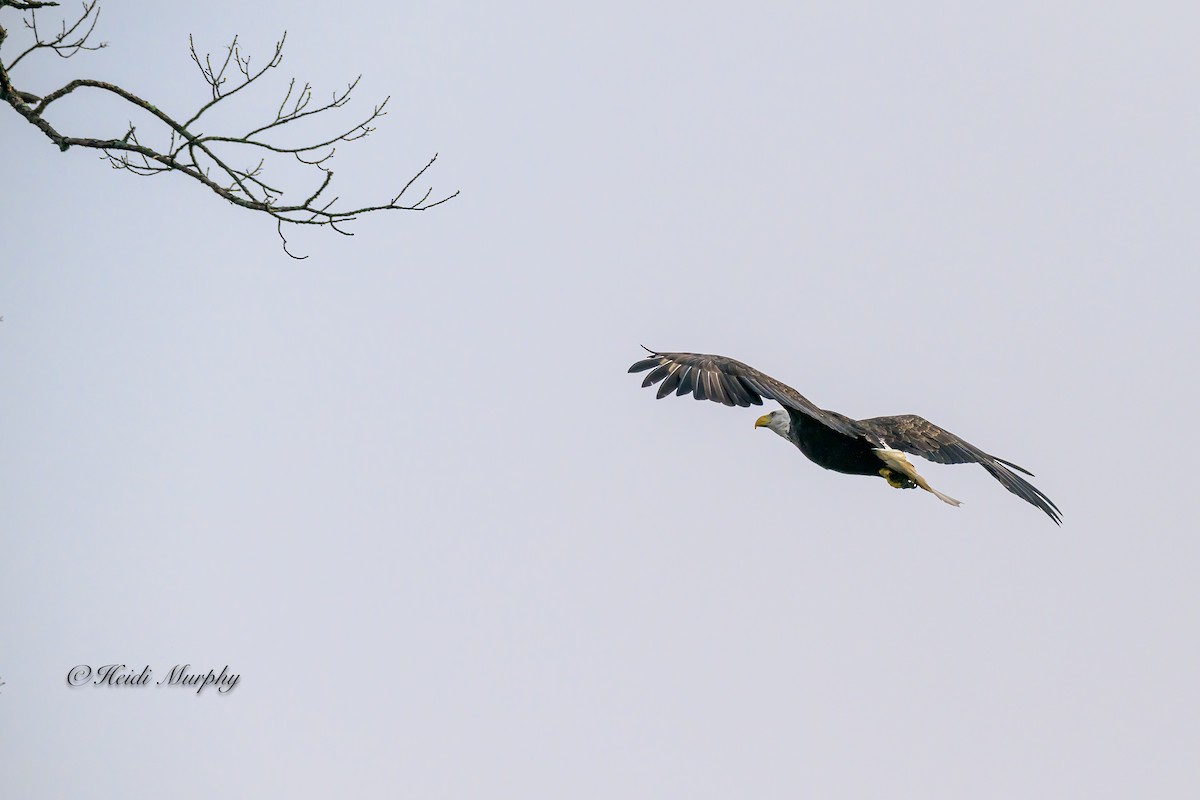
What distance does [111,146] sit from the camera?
5.87 metres

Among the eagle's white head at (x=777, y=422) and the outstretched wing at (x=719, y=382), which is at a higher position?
the eagle's white head at (x=777, y=422)

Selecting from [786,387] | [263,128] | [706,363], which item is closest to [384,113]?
[263,128]

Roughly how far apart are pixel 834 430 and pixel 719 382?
1.15 meters

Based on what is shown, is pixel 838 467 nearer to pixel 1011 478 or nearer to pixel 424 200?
pixel 1011 478

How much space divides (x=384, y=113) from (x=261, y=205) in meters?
1.30

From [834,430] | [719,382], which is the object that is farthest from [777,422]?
[719,382]

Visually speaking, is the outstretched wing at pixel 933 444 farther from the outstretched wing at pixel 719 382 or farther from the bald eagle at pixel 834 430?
the outstretched wing at pixel 719 382

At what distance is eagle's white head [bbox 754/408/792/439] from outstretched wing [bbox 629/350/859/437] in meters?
0.73

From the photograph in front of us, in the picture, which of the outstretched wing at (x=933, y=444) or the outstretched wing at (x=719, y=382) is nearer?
the outstretched wing at (x=719, y=382)

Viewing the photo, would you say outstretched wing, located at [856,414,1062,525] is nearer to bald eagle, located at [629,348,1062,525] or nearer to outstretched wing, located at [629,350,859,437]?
bald eagle, located at [629,348,1062,525]

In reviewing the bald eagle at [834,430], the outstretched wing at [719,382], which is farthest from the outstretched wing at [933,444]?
the outstretched wing at [719,382]

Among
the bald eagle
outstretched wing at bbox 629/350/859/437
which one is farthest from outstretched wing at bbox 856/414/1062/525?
outstretched wing at bbox 629/350/859/437

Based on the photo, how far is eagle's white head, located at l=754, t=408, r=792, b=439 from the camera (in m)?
10.2

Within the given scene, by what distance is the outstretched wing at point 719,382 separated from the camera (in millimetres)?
8836
